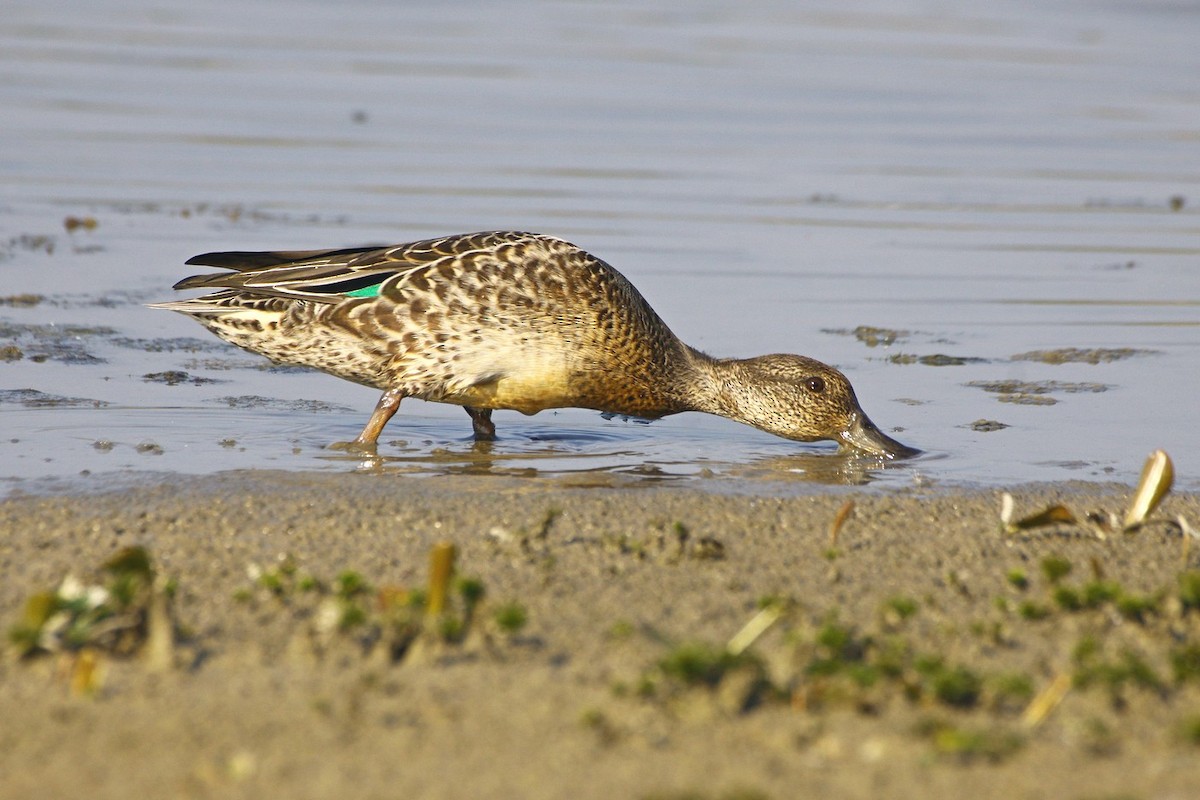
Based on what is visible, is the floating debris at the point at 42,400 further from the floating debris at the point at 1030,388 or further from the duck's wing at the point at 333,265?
the floating debris at the point at 1030,388

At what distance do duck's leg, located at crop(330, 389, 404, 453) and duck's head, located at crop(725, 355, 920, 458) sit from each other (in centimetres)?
155

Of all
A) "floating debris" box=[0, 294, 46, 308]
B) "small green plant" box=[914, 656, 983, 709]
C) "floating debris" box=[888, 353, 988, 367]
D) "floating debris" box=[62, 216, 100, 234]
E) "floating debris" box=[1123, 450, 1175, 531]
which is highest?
"floating debris" box=[62, 216, 100, 234]

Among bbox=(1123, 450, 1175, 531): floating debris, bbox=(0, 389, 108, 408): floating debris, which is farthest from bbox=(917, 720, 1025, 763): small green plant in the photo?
bbox=(0, 389, 108, 408): floating debris

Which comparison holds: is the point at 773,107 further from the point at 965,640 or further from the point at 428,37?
the point at 965,640

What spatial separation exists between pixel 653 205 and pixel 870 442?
5853mm

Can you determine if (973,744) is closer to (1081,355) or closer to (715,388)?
(715,388)

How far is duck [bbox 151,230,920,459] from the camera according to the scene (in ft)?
23.4

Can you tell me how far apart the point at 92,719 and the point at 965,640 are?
2111 millimetres

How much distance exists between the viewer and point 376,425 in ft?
23.3

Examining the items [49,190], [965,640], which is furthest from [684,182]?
[965,640]

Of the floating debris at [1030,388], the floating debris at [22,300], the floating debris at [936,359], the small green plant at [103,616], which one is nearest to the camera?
the small green plant at [103,616]

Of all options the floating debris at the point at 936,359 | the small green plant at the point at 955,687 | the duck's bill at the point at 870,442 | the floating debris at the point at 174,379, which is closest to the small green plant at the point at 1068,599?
the small green plant at the point at 955,687

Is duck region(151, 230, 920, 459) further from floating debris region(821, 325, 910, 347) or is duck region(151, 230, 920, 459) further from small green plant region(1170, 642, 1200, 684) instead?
small green plant region(1170, 642, 1200, 684)

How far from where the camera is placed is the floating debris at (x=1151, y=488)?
16.8 ft
